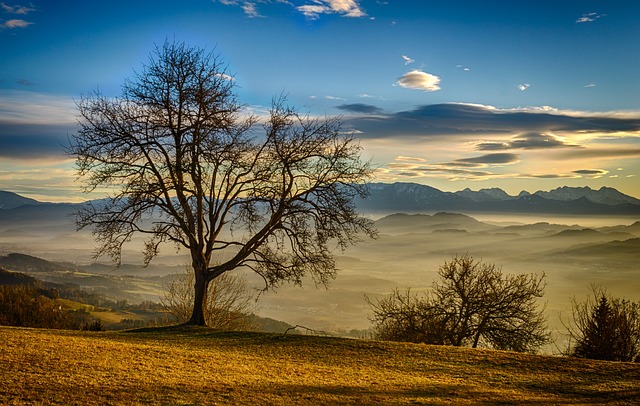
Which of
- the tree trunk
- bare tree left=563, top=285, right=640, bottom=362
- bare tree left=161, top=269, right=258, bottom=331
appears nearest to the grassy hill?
the tree trunk

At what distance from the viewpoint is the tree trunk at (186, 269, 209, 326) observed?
997 inches

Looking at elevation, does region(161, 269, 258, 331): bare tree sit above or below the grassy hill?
below

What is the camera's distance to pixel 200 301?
25.4m

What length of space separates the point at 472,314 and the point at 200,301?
16.1 metres

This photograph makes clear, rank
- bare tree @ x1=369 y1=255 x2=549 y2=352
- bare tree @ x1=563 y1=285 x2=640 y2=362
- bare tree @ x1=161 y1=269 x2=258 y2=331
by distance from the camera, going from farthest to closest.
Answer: bare tree @ x1=161 y1=269 x2=258 y2=331
bare tree @ x1=369 y1=255 x2=549 y2=352
bare tree @ x1=563 y1=285 x2=640 y2=362

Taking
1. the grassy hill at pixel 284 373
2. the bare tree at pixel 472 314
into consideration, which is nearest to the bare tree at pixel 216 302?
the bare tree at pixel 472 314

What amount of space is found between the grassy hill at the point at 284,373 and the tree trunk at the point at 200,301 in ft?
14.1

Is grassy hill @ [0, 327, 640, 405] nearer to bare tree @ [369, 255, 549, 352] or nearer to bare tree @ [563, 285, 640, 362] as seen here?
bare tree @ [563, 285, 640, 362]

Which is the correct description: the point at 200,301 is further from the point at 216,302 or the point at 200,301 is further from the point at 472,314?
the point at 216,302

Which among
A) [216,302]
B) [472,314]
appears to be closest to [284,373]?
[472,314]

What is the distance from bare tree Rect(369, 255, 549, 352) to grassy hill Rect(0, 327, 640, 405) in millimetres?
11020

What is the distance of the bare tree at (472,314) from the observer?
2958cm

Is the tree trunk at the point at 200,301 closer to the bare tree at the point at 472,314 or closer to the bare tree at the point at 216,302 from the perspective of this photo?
the bare tree at the point at 472,314


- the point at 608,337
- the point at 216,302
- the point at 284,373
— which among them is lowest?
the point at 216,302
